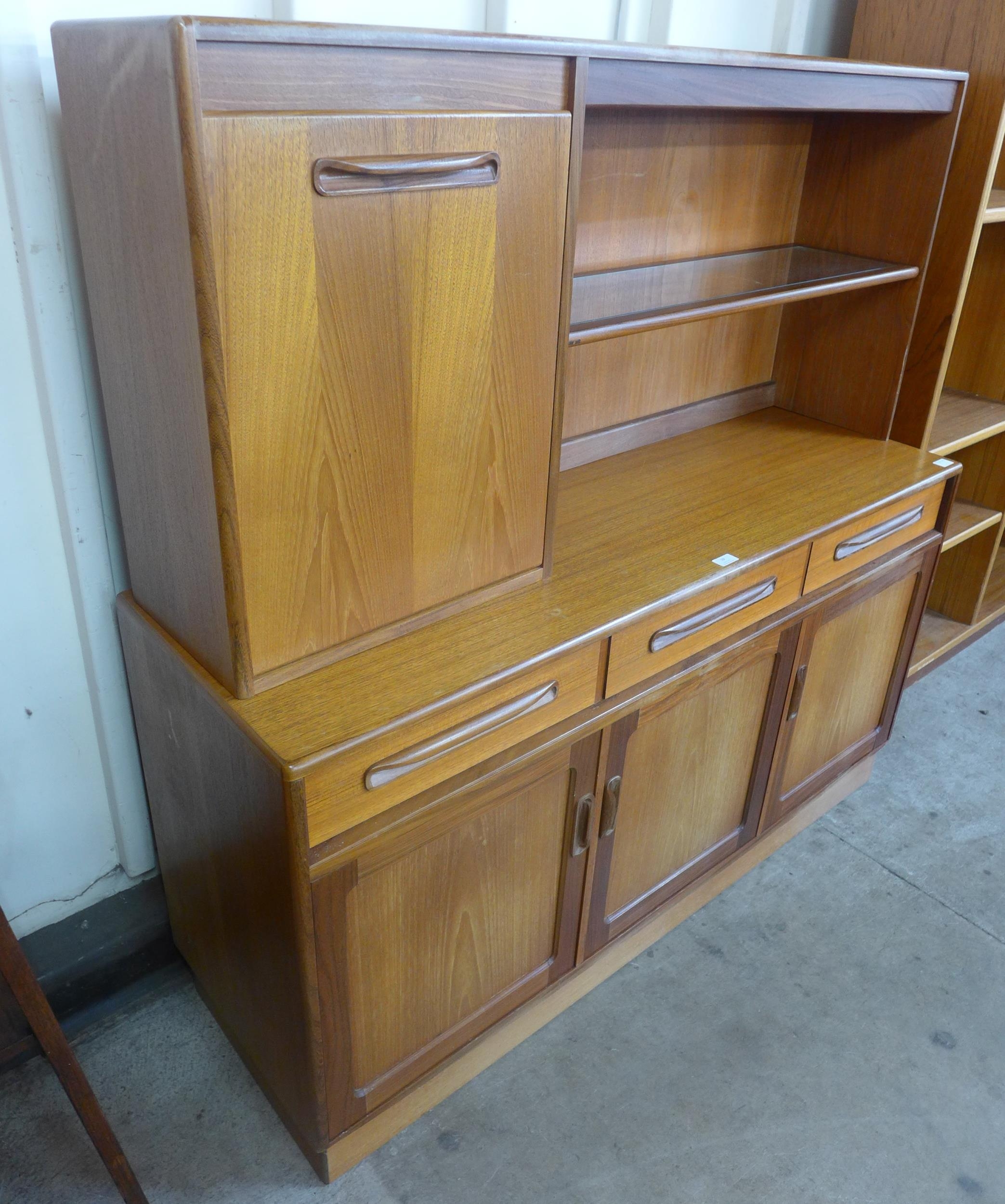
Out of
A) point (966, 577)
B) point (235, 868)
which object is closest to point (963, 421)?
point (966, 577)

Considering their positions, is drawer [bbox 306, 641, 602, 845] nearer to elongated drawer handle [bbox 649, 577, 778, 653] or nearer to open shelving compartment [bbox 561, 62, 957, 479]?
elongated drawer handle [bbox 649, 577, 778, 653]

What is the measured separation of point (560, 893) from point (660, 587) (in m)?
0.46

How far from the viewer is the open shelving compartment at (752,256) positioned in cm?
144

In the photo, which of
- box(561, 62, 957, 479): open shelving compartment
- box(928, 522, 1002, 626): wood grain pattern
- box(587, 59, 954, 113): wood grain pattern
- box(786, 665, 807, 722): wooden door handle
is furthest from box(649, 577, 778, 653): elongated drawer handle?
box(928, 522, 1002, 626): wood grain pattern

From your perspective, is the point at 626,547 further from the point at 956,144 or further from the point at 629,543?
the point at 956,144

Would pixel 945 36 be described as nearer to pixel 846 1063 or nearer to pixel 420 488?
pixel 420 488

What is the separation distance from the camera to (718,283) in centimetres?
159

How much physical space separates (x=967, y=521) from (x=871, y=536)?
84cm

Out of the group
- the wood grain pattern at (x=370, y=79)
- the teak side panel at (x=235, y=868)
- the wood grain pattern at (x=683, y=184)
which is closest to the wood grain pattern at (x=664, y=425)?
the wood grain pattern at (x=683, y=184)

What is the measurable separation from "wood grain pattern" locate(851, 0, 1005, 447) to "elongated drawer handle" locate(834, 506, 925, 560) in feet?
0.80

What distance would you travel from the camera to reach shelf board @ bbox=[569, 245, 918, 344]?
1.35 m

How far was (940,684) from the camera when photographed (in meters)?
2.38

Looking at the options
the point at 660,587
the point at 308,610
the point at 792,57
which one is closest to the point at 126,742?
the point at 308,610

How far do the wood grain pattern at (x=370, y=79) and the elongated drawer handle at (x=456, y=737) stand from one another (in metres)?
0.62
